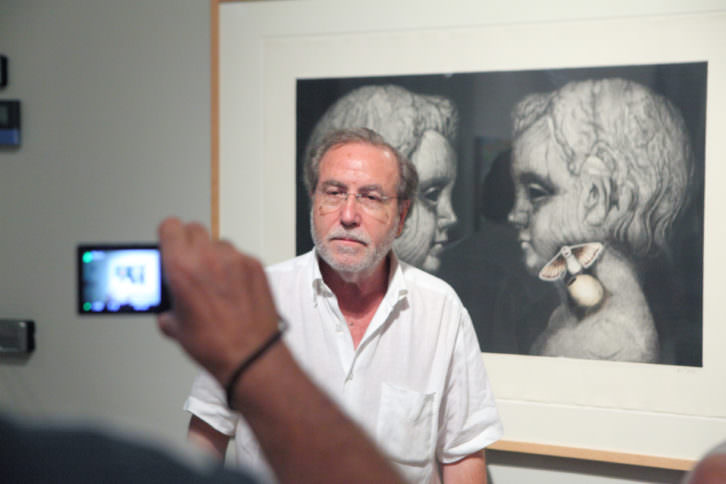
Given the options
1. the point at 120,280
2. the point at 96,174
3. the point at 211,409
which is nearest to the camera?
the point at 120,280

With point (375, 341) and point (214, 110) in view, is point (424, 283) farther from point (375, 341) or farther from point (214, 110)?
point (214, 110)

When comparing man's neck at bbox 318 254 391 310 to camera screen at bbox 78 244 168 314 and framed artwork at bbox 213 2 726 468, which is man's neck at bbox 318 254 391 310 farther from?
camera screen at bbox 78 244 168 314

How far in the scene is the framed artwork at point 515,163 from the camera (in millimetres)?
1605

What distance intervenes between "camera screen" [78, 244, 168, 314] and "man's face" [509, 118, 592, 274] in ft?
3.57

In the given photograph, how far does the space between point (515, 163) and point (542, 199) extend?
0.12 metres

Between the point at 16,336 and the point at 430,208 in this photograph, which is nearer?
the point at 430,208

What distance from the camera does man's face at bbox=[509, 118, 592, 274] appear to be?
5.52 feet

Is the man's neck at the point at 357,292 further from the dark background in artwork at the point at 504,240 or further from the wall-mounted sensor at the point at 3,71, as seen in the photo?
Answer: the wall-mounted sensor at the point at 3,71

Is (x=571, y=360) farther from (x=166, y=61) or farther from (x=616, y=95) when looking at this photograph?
(x=166, y=61)

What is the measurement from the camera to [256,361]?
37 cm

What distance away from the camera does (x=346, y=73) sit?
1866mm

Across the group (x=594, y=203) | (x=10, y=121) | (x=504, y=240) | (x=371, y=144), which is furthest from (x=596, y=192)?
(x=10, y=121)

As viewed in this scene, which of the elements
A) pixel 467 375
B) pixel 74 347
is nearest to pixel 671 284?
pixel 467 375

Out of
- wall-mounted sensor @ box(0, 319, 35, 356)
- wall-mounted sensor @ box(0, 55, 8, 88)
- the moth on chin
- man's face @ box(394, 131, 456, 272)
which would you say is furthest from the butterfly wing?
wall-mounted sensor @ box(0, 55, 8, 88)
